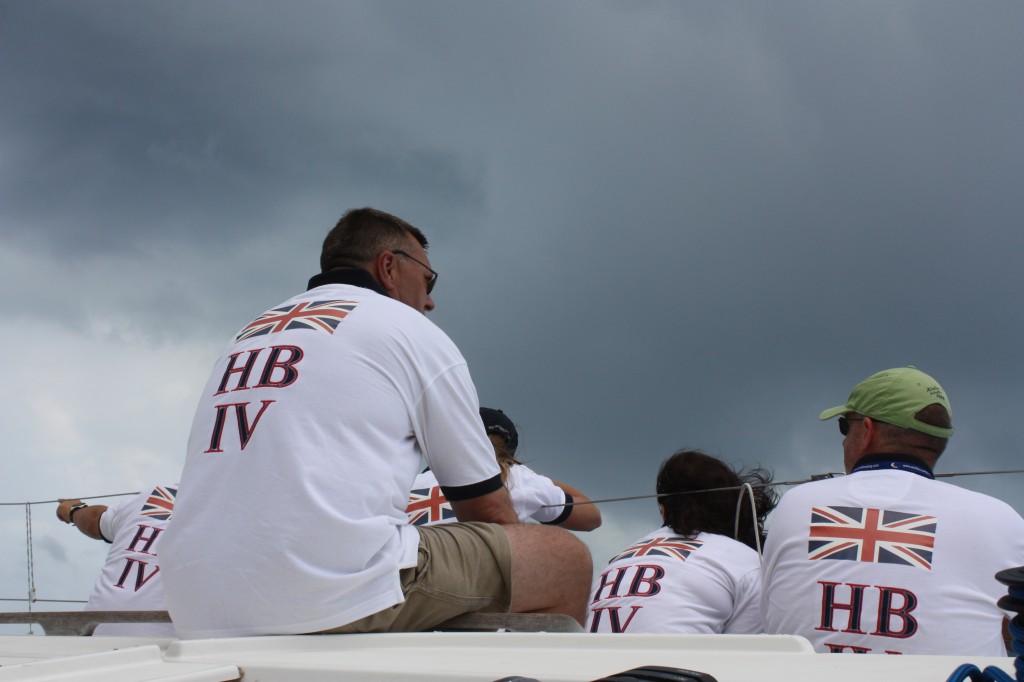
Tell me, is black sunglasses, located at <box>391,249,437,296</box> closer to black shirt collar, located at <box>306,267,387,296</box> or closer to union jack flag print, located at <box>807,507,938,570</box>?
black shirt collar, located at <box>306,267,387,296</box>

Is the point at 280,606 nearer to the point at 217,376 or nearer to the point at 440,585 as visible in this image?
the point at 440,585

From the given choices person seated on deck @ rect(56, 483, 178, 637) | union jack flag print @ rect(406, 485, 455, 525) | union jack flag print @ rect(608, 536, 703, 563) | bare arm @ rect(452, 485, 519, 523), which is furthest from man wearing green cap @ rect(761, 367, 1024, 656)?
person seated on deck @ rect(56, 483, 178, 637)

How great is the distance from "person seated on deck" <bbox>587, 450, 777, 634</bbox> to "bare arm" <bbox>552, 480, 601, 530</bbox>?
1.18 ft

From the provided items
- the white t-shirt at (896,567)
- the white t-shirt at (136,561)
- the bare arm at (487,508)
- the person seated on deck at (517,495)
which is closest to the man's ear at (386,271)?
the bare arm at (487,508)

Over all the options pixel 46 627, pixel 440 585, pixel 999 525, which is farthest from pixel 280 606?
pixel 999 525

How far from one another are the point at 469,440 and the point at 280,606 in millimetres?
568

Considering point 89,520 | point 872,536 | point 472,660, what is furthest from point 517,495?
point 89,520

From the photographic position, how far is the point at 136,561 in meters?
3.76

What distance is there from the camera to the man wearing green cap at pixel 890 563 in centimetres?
233

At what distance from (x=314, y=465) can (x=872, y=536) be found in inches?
55.2

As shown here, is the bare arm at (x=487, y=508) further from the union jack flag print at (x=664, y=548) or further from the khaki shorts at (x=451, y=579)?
the union jack flag print at (x=664, y=548)

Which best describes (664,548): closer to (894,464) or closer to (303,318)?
(894,464)

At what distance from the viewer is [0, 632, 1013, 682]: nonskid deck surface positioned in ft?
3.98

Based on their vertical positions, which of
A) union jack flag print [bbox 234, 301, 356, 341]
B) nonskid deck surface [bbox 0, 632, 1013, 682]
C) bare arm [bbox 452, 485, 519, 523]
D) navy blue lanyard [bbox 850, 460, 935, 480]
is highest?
union jack flag print [bbox 234, 301, 356, 341]
